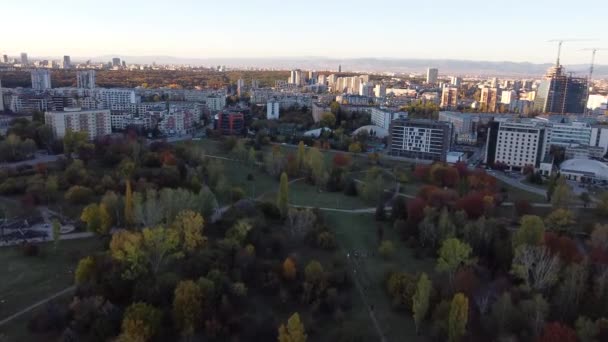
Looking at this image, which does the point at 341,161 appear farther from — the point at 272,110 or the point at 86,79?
the point at 86,79

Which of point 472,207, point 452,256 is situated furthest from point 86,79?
point 452,256

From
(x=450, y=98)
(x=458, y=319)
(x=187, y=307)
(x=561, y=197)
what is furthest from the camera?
(x=450, y=98)

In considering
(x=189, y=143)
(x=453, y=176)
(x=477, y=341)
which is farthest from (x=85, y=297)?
(x=189, y=143)

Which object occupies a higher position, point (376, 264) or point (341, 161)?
point (341, 161)

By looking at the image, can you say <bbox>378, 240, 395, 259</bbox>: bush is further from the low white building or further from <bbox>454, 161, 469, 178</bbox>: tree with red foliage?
the low white building

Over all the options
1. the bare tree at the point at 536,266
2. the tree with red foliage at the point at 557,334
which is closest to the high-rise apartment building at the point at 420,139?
the bare tree at the point at 536,266

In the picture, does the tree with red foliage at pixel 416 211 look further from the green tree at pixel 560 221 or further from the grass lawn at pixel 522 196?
the grass lawn at pixel 522 196
